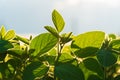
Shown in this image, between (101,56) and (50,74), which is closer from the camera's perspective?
(101,56)

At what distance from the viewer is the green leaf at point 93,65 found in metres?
0.70

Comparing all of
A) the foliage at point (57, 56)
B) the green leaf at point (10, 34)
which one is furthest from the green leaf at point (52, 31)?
the green leaf at point (10, 34)

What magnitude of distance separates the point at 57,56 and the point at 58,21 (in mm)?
86

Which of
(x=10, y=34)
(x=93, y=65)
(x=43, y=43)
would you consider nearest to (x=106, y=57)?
(x=93, y=65)

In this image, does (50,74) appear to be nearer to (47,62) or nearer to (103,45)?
(47,62)

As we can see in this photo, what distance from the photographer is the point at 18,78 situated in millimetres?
770

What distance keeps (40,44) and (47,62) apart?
0.04 meters

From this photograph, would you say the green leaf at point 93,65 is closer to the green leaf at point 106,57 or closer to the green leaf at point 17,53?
the green leaf at point 106,57

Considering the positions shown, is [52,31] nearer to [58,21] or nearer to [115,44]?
[58,21]

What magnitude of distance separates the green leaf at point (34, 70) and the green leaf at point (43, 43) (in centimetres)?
4

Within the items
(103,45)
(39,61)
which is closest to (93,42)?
(103,45)

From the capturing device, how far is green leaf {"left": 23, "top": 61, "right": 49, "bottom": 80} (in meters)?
0.71

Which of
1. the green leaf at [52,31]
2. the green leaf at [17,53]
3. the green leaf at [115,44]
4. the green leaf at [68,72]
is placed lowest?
the green leaf at [68,72]

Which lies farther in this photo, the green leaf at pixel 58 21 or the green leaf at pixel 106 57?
the green leaf at pixel 58 21
